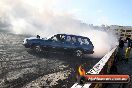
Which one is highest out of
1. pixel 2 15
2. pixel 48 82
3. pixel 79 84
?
pixel 2 15

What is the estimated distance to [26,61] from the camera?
51.0 ft

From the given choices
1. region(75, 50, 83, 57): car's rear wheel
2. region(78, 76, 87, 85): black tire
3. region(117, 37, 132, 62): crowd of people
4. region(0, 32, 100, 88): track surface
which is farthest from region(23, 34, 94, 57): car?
region(78, 76, 87, 85): black tire

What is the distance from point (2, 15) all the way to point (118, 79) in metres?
39.2

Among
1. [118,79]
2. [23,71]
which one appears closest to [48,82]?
[23,71]

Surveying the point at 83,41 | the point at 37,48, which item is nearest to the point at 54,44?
the point at 37,48

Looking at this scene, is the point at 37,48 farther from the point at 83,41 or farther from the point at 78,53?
the point at 83,41

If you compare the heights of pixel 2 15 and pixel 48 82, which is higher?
pixel 2 15

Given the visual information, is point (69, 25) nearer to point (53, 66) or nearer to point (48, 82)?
point (53, 66)

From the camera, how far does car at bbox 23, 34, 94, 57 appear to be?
19.1 metres

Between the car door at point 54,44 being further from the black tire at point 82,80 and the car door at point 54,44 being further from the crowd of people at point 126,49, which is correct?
the black tire at point 82,80

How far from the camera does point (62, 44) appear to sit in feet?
64.1

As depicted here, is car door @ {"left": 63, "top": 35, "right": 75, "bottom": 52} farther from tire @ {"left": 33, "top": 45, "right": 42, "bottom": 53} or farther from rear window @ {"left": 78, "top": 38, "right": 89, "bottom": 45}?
tire @ {"left": 33, "top": 45, "right": 42, "bottom": 53}

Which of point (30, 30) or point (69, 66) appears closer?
point (69, 66)

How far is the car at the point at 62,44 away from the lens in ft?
62.7
